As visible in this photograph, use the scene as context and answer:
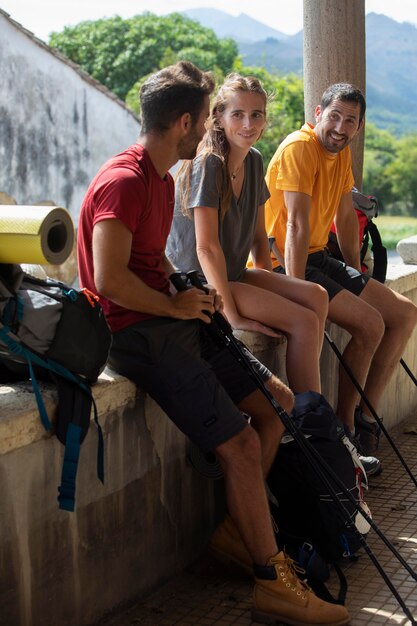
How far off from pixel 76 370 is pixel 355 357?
87.8 inches

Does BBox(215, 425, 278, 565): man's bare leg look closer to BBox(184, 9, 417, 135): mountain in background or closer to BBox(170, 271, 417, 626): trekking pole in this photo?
BBox(170, 271, 417, 626): trekking pole

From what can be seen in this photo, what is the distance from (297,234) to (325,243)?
476 mm

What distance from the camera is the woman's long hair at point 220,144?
430 cm

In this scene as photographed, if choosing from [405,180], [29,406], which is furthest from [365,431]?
[405,180]

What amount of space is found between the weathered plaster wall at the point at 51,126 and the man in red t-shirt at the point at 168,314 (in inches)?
577

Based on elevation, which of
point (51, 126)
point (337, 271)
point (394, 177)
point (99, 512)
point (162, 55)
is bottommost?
point (394, 177)

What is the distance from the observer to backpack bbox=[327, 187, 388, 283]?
563 cm

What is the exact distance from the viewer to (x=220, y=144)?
14.4 feet

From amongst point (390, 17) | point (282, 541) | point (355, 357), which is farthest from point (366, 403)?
point (390, 17)

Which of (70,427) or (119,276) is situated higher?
(119,276)

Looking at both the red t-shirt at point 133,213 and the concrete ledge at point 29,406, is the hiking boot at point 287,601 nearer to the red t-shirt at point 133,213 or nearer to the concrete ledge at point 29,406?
the concrete ledge at point 29,406

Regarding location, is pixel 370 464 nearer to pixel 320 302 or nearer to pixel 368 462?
pixel 368 462

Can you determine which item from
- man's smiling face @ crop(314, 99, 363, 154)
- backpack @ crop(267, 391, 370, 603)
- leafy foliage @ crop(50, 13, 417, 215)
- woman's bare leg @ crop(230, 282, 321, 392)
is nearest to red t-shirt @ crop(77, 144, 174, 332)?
woman's bare leg @ crop(230, 282, 321, 392)

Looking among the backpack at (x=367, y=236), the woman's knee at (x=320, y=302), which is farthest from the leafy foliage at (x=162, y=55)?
the woman's knee at (x=320, y=302)
